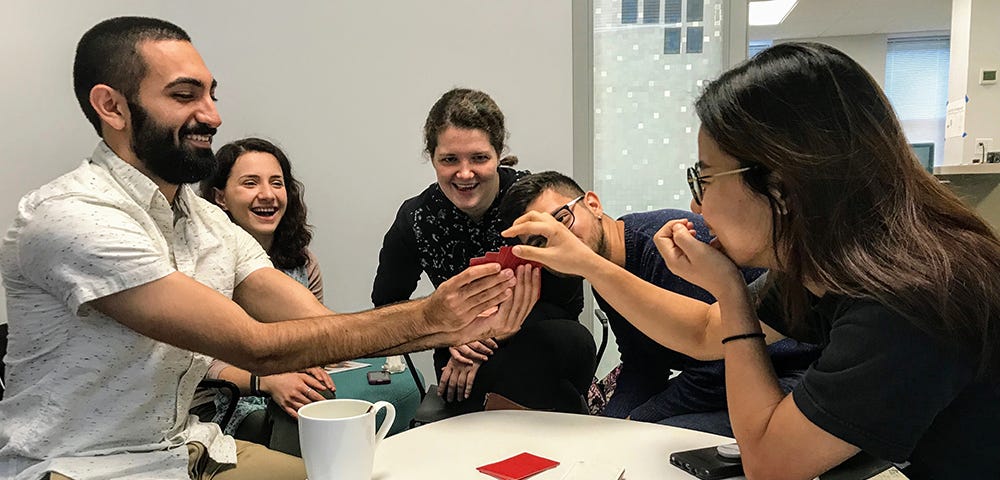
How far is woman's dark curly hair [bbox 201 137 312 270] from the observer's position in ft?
8.16

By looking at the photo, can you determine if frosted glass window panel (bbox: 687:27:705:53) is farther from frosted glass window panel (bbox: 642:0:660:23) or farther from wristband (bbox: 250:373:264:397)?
wristband (bbox: 250:373:264:397)

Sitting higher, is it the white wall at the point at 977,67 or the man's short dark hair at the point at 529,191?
the white wall at the point at 977,67

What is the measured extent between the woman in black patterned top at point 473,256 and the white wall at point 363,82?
1.69 ft

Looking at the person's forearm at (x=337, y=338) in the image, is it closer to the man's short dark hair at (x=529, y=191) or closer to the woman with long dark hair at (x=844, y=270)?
the woman with long dark hair at (x=844, y=270)

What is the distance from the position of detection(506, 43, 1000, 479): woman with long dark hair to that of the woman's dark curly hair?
1765 mm

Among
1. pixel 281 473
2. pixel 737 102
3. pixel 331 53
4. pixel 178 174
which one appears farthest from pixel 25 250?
pixel 331 53

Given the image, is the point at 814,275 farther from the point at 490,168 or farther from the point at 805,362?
the point at 490,168

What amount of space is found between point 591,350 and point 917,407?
1.17 m

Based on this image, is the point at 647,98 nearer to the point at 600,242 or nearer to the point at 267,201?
the point at 600,242

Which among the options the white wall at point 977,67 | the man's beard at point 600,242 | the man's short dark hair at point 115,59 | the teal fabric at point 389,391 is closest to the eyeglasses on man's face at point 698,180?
the man's beard at point 600,242

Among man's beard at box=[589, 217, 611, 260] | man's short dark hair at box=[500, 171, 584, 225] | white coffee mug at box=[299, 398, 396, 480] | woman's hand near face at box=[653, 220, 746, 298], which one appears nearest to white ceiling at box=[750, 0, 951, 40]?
man's short dark hair at box=[500, 171, 584, 225]

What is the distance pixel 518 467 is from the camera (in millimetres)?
1001

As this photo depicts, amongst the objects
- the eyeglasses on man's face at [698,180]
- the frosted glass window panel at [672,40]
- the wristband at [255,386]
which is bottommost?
the wristband at [255,386]

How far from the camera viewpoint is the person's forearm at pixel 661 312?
4.54ft
